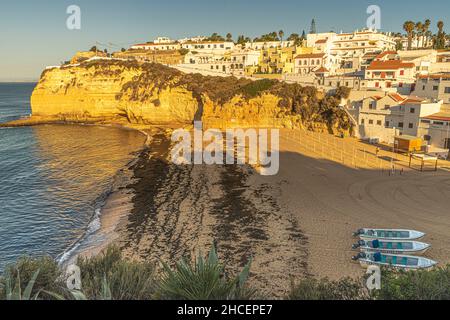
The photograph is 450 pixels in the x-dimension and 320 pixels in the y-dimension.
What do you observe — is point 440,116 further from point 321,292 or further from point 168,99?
point 168,99

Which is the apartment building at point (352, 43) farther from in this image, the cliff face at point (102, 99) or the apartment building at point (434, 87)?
the cliff face at point (102, 99)

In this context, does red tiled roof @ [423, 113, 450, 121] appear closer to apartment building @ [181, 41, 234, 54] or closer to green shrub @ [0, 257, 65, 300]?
green shrub @ [0, 257, 65, 300]

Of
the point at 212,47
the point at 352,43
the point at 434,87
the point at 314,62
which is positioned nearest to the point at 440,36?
the point at 352,43

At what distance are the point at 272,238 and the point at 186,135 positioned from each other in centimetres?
3580

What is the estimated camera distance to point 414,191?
2684cm

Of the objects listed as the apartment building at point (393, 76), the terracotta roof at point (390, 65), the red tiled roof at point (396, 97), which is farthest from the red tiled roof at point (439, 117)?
the terracotta roof at point (390, 65)

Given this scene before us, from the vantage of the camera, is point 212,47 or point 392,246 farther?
point 212,47

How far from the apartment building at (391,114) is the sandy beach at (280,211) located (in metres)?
7.33

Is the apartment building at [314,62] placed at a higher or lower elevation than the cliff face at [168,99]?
higher

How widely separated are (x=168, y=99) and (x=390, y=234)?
51.4 meters

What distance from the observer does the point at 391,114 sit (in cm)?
4275

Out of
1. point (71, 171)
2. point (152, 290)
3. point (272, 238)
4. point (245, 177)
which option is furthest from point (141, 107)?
point (152, 290)

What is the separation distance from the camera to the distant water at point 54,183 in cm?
2194

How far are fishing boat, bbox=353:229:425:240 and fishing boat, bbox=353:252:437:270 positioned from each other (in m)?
1.65
